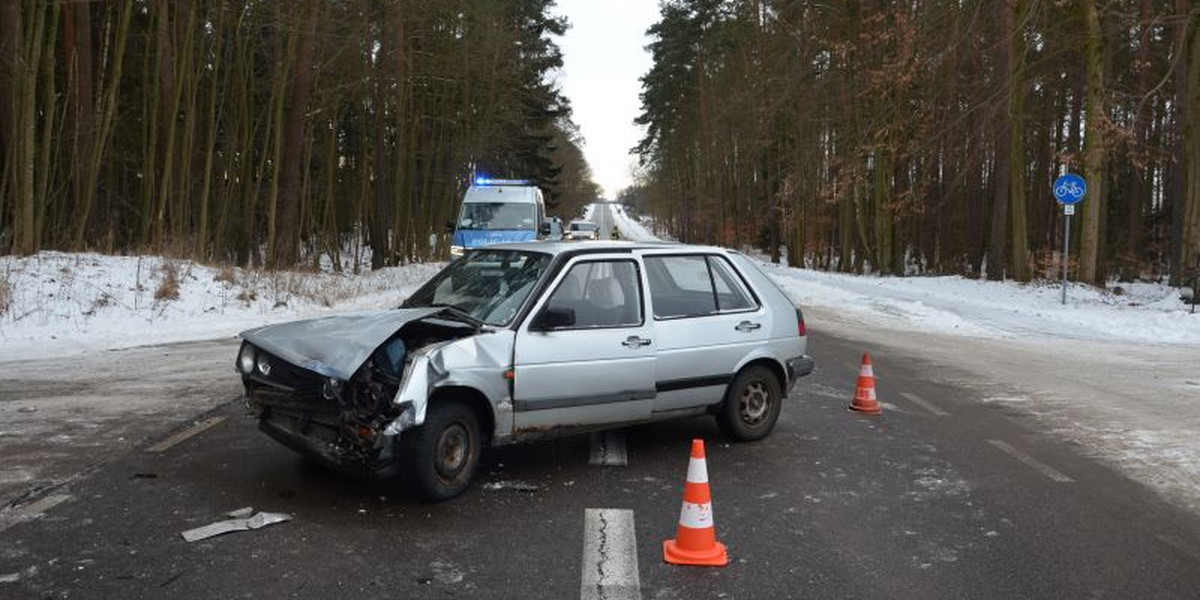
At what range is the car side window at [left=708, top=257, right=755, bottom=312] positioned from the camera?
6746 millimetres

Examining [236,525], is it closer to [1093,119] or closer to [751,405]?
[751,405]

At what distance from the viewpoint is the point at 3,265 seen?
1390 centimetres

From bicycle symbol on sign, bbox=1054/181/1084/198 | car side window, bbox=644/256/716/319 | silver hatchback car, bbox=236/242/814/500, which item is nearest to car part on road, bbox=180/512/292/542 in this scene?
silver hatchback car, bbox=236/242/814/500

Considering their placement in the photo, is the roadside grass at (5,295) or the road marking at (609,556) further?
the roadside grass at (5,295)

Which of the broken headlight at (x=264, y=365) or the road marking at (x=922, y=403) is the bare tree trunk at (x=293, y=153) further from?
the broken headlight at (x=264, y=365)

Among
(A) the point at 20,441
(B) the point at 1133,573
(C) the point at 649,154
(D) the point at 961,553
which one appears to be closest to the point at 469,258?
(A) the point at 20,441

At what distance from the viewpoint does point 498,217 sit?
81.0 ft

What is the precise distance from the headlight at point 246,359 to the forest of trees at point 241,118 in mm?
12170

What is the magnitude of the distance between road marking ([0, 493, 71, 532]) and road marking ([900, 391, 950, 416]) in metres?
6.89

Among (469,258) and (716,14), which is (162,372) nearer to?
(469,258)

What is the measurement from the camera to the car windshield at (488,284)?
5691 millimetres

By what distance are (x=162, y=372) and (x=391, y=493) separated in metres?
5.38

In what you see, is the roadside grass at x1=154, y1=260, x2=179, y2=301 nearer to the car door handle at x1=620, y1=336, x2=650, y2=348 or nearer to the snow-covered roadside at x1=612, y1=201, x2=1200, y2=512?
the snow-covered roadside at x1=612, y1=201, x2=1200, y2=512

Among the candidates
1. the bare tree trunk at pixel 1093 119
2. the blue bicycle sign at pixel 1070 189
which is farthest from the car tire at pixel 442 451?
the bare tree trunk at pixel 1093 119
